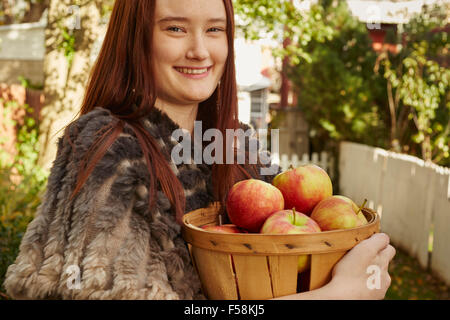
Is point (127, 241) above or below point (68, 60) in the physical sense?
below

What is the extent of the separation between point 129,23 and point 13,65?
13006 mm

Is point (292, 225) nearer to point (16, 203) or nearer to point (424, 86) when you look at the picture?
point (16, 203)

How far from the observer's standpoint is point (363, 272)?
56.3 inches

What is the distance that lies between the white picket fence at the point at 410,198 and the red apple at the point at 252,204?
487cm

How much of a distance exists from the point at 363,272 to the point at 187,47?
0.90 meters

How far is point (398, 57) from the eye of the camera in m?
9.64

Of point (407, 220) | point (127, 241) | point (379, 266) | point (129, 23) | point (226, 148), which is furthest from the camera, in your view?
point (407, 220)

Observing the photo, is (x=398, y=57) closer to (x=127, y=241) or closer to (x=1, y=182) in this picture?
(x=1, y=182)

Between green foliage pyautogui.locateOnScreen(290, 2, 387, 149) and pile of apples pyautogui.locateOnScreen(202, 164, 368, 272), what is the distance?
803cm

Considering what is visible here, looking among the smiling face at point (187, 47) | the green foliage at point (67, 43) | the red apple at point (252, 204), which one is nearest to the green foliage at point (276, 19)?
the green foliage at point (67, 43)

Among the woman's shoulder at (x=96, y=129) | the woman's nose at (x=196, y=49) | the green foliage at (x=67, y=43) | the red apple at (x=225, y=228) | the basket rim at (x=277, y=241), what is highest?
the green foliage at (x=67, y=43)

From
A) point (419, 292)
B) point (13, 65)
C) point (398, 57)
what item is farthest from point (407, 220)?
point (13, 65)

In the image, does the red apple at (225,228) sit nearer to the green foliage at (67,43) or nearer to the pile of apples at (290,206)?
the pile of apples at (290,206)

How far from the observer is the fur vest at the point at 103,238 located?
4.35ft
